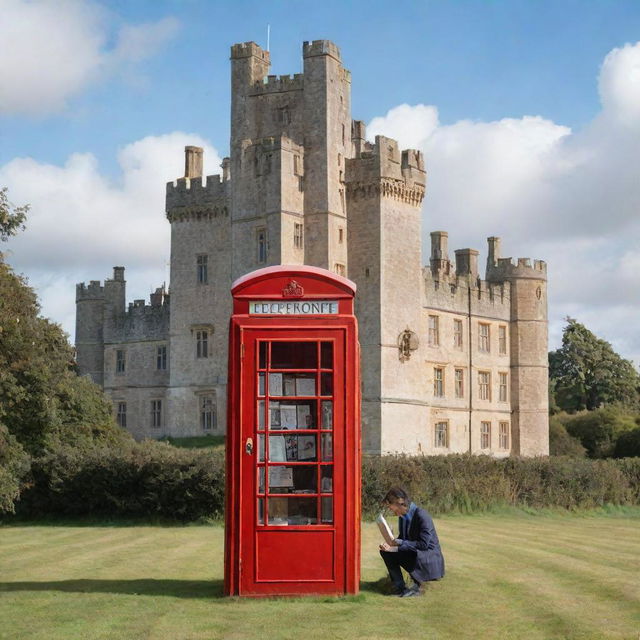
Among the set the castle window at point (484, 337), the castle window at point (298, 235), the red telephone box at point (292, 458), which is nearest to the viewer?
the red telephone box at point (292, 458)


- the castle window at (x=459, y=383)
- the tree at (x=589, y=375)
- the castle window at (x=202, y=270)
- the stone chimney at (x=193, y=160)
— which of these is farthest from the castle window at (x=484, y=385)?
the tree at (x=589, y=375)

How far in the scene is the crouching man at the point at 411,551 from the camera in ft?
35.5

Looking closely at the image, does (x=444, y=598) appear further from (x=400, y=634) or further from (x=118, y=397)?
(x=118, y=397)

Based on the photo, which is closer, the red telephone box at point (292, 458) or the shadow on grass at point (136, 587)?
the red telephone box at point (292, 458)

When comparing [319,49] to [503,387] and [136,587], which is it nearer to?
[503,387]

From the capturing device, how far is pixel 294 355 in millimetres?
10758

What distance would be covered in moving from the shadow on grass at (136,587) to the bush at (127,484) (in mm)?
7809

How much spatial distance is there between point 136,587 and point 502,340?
149 ft

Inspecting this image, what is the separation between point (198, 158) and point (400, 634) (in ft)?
145

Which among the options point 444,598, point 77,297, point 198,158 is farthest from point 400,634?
point 77,297

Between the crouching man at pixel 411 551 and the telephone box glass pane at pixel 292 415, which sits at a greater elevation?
the telephone box glass pane at pixel 292 415

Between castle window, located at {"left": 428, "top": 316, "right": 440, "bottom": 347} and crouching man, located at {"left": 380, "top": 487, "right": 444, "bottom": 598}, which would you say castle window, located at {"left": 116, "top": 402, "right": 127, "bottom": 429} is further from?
crouching man, located at {"left": 380, "top": 487, "right": 444, "bottom": 598}

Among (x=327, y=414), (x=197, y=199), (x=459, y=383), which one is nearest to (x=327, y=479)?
(x=327, y=414)

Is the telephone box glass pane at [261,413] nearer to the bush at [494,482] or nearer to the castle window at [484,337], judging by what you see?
the bush at [494,482]
